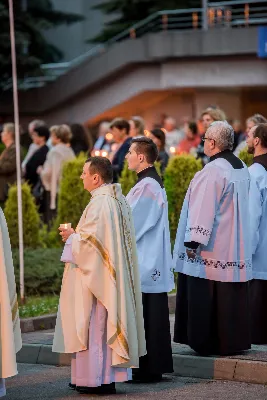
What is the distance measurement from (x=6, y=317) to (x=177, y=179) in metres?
8.58

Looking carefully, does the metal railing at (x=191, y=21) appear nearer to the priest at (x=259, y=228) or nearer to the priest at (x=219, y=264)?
the priest at (x=259, y=228)

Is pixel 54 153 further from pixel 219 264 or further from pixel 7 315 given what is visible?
pixel 7 315

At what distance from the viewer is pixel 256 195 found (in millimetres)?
11883

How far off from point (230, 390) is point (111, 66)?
23639 mm

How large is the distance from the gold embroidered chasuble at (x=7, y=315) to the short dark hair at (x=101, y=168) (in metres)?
0.83

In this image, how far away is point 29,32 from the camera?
1388 inches

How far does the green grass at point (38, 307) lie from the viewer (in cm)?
1382

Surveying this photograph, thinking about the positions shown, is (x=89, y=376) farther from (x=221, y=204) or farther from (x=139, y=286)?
(x=221, y=204)

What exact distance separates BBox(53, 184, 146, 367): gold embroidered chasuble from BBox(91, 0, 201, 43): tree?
26.8m

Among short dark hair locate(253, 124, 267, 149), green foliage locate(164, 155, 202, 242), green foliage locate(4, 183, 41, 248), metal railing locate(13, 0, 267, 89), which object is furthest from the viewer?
metal railing locate(13, 0, 267, 89)

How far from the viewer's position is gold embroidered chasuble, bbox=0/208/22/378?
9438 millimetres

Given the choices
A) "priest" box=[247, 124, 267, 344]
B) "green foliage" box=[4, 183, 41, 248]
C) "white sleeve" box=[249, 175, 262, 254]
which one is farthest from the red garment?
"white sleeve" box=[249, 175, 262, 254]

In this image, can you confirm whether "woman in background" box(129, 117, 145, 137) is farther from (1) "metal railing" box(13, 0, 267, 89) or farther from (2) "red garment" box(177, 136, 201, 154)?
(1) "metal railing" box(13, 0, 267, 89)

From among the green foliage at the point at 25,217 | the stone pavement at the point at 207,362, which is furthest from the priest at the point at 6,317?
the green foliage at the point at 25,217
